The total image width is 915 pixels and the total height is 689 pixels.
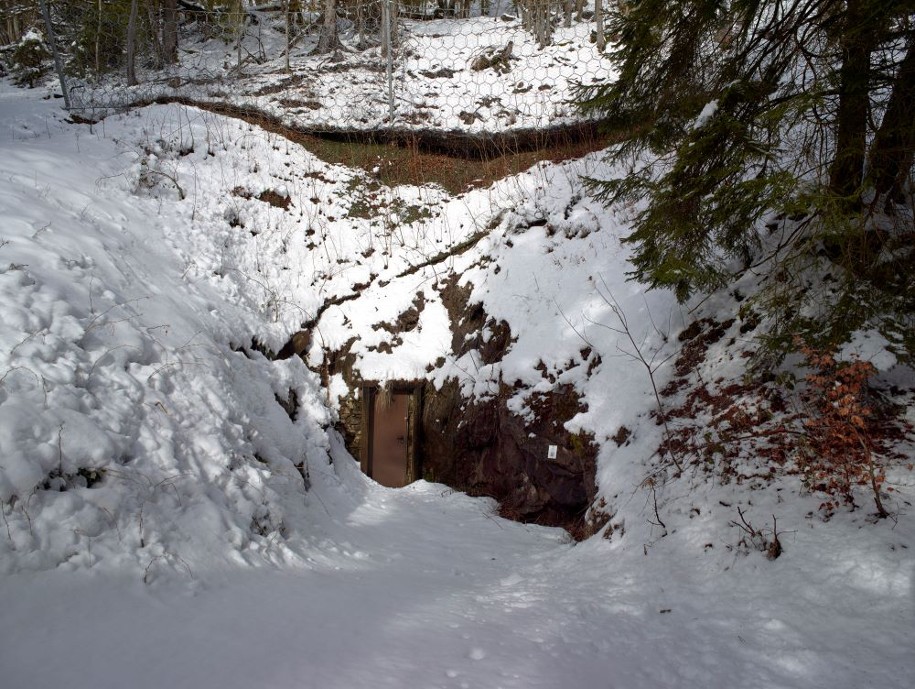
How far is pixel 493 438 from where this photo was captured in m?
6.92

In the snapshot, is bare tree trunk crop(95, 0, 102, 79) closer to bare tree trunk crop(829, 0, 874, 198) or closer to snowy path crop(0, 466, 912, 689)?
snowy path crop(0, 466, 912, 689)

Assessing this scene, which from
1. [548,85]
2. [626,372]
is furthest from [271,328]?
[548,85]

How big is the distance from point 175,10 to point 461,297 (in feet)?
42.9

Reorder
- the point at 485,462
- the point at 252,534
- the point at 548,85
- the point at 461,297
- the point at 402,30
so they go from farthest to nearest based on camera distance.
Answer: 1. the point at 402,30
2. the point at 548,85
3. the point at 461,297
4. the point at 485,462
5. the point at 252,534

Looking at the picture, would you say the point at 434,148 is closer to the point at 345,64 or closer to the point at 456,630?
the point at 345,64

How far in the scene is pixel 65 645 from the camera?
1.97 m

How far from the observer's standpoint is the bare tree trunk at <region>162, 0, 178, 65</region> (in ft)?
44.4

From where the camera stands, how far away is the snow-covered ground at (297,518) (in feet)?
7.23

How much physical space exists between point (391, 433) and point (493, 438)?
192cm

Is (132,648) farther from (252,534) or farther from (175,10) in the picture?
(175,10)

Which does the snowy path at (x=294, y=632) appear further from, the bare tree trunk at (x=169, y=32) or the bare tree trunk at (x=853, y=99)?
the bare tree trunk at (x=169, y=32)

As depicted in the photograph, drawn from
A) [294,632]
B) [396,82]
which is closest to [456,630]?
[294,632]

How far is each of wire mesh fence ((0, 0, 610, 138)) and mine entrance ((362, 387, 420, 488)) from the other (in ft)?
22.2

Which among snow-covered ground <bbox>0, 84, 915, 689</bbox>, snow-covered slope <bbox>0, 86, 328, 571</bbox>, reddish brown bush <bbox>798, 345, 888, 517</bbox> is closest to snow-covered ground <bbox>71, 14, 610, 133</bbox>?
snow-covered ground <bbox>0, 84, 915, 689</bbox>
